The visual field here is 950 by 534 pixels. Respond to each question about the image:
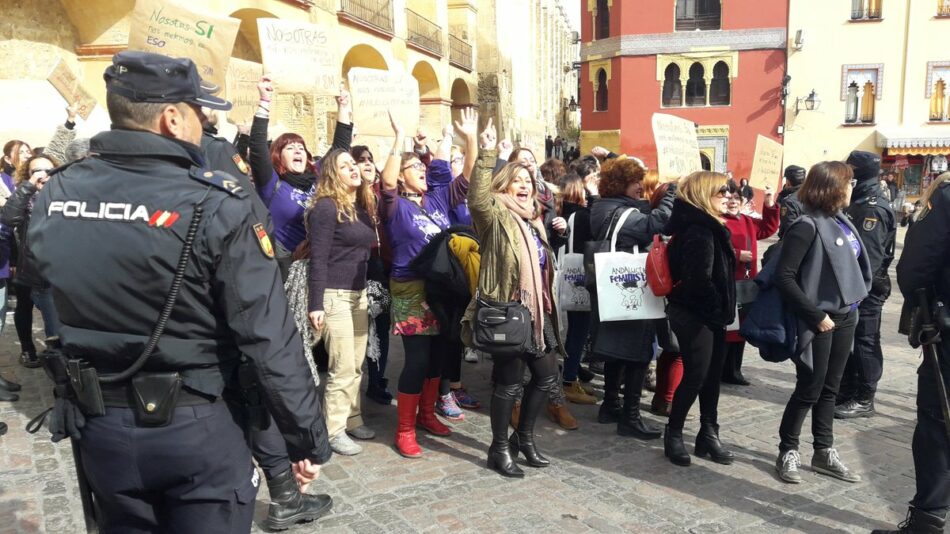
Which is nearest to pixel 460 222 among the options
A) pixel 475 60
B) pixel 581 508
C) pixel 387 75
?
pixel 387 75

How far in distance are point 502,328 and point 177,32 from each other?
3.07 meters

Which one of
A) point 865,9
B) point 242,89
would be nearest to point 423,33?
point 865,9

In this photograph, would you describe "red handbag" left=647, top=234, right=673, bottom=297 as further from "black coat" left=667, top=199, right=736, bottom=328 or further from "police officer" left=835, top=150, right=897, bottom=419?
"police officer" left=835, top=150, right=897, bottom=419

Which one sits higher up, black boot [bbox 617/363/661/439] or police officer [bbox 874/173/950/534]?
police officer [bbox 874/173/950/534]

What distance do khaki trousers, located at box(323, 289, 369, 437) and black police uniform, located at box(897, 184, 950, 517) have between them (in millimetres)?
3273

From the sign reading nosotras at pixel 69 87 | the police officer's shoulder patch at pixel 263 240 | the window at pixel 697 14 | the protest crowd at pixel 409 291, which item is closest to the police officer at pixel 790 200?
the protest crowd at pixel 409 291

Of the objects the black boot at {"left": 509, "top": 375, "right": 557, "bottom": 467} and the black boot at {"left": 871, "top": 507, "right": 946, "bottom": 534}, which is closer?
the black boot at {"left": 871, "top": 507, "right": 946, "bottom": 534}

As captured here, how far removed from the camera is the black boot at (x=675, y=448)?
4.62m

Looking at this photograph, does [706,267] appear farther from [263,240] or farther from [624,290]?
[263,240]

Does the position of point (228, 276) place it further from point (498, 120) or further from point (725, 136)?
point (498, 120)

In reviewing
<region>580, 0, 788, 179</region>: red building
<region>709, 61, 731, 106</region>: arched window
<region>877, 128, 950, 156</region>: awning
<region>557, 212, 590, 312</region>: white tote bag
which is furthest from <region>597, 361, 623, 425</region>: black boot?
<region>709, 61, 731, 106</region>: arched window

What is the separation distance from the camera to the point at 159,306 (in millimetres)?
2029

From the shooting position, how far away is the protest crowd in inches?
81.3

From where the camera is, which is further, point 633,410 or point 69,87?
point 69,87
